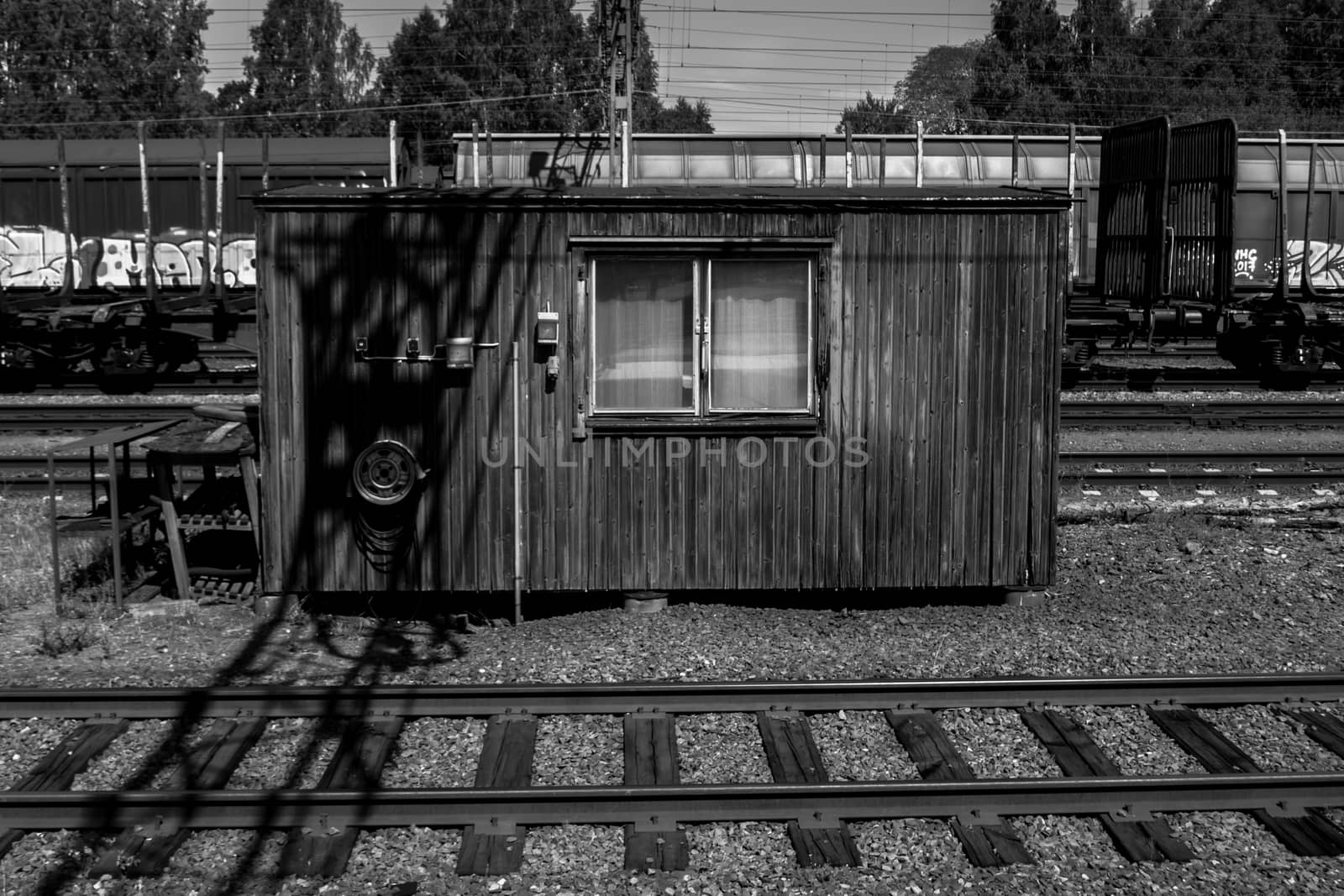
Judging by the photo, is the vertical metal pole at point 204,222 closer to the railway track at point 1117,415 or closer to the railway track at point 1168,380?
the railway track at point 1117,415

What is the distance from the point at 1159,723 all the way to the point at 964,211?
361cm

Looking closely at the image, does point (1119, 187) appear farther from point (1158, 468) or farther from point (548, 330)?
point (548, 330)

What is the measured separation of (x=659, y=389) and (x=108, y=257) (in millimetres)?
16408

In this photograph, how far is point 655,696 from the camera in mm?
6855

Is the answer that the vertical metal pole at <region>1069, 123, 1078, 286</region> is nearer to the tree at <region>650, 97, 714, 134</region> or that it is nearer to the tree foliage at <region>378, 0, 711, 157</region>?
the tree foliage at <region>378, 0, 711, 157</region>

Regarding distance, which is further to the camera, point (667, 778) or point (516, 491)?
point (516, 491)

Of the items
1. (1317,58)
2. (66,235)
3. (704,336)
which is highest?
(1317,58)

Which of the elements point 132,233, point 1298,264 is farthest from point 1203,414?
point 132,233

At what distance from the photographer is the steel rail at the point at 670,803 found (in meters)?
5.52

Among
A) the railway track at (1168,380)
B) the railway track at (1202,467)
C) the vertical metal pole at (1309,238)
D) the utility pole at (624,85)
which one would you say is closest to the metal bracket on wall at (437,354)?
the utility pole at (624,85)

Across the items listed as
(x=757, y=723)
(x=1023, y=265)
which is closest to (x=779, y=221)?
(x=1023, y=265)

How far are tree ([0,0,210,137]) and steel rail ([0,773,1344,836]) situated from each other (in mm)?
50453

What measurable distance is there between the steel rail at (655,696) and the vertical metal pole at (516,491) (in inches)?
62.4

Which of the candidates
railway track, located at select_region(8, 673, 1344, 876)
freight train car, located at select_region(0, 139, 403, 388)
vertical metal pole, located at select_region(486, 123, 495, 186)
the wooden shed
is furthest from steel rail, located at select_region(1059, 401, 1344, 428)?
freight train car, located at select_region(0, 139, 403, 388)
